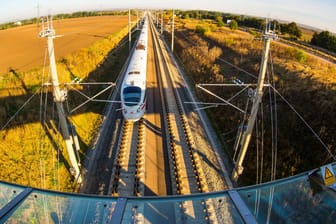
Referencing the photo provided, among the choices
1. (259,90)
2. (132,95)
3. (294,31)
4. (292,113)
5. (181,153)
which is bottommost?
(181,153)

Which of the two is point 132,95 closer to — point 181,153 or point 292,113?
point 181,153

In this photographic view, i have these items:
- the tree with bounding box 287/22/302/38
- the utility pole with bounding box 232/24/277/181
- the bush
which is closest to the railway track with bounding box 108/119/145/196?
the utility pole with bounding box 232/24/277/181

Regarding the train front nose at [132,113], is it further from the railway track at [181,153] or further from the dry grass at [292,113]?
the dry grass at [292,113]

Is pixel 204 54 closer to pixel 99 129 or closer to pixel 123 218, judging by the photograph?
pixel 99 129

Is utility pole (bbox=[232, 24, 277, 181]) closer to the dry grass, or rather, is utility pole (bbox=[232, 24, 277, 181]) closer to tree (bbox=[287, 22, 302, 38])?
the dry grass

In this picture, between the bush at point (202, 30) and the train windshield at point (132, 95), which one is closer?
the train windshield at point (132, 95)

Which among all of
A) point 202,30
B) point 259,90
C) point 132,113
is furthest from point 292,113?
point 202,30

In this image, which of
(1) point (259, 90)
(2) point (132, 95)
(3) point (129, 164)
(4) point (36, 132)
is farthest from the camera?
(2) point (132, 95)

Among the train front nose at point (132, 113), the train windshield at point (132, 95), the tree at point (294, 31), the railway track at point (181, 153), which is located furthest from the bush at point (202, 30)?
the train front nose at point (132, 113)
